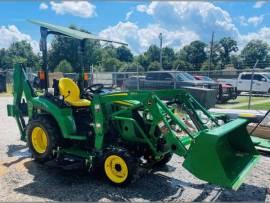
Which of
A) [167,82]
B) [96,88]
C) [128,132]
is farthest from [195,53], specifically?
[128,132]

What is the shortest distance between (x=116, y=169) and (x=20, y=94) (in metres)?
2.82

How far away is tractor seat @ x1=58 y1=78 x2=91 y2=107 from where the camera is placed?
18.2 feet

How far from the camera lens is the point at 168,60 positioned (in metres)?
73.4

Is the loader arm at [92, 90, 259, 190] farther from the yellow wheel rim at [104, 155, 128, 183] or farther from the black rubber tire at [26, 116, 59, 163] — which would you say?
the black rubber tire at [26, 116, 59, 163]

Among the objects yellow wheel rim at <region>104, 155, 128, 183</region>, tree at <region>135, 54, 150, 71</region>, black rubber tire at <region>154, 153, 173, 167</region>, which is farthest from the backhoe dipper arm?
tree at <region>135, 54, 150, 71</region>

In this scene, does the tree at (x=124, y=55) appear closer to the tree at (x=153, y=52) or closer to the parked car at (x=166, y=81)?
the tree at (x=153, y=52)

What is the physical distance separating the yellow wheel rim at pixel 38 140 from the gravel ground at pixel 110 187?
0.94 feet

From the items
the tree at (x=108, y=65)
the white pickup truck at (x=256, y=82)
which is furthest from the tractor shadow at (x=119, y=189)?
the tree at (x=108, y=65)

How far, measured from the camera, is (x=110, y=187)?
480cm

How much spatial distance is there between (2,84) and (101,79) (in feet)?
28.8

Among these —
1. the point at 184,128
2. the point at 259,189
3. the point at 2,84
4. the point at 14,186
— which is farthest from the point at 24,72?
the point at 2,84

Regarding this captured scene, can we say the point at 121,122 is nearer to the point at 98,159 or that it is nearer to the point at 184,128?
the point at 98,159

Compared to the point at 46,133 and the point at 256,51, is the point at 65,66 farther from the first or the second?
the point at 256,51

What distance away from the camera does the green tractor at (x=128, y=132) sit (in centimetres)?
426
